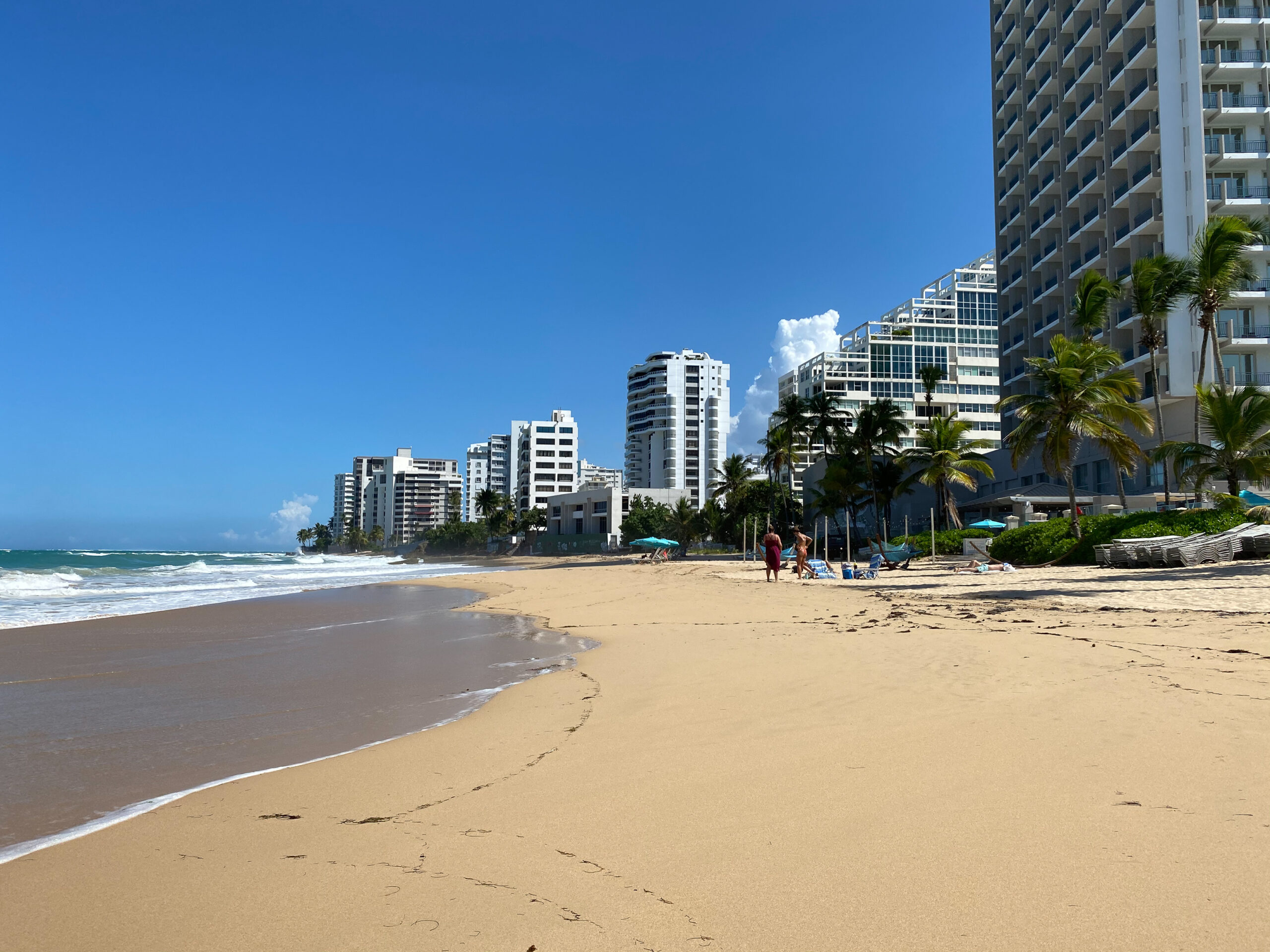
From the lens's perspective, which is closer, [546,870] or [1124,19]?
[546,870]

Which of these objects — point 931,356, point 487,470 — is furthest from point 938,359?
point 487,470

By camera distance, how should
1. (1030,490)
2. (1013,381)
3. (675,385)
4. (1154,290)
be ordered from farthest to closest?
(675,385) < (1013,381) < (1030,490) < (1154,290)

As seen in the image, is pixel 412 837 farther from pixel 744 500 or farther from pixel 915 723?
pixel 744 500

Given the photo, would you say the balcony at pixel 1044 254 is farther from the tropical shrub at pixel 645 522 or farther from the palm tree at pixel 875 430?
the tropical shrub at pixel 645 522

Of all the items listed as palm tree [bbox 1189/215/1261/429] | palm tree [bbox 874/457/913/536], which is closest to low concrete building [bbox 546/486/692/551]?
palm tree [bbox 874/457/913/536]

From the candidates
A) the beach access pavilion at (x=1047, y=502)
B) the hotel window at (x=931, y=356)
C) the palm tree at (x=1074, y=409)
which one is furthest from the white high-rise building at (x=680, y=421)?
the palm tree at (x=1074, y=409)

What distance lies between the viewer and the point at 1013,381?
2255 inches

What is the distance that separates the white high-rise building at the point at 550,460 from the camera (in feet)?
441

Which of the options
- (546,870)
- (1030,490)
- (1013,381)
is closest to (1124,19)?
(1013,381)

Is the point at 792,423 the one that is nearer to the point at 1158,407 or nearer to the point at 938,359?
the point at 1158,407

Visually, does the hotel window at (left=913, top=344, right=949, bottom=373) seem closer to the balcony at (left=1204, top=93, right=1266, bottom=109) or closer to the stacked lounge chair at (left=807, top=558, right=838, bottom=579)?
the balcony at (left=1204, top=93, right=1266, bottom=109)

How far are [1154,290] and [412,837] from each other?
120 feet

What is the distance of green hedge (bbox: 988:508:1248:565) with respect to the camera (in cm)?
2030

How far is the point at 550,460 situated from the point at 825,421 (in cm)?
8411
